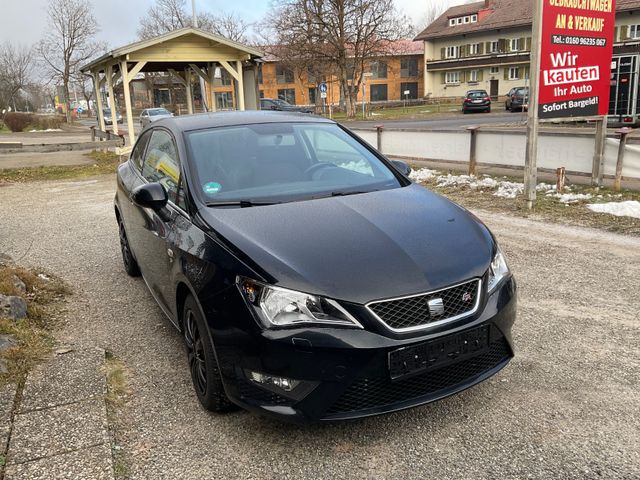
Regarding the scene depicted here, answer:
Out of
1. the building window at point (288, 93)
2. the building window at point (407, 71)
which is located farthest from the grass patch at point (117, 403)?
the building window at point (288, 93)

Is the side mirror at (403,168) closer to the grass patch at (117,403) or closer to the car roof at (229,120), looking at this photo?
the car roof at (229,120)

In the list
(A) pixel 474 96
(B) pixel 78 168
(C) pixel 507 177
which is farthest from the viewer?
(A) pixel 474 96

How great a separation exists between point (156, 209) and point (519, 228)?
511cm

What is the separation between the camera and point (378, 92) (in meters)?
68.2

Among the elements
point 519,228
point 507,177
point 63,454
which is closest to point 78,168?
point 507,177

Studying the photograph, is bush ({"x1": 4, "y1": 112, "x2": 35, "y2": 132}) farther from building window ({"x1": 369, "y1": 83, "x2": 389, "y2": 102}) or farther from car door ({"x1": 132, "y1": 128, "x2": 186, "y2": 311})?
car door ({"x1": 132, "y1": 128, "x2": 186, "y2": 311})

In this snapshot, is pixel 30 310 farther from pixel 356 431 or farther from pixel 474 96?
pixel 474 96

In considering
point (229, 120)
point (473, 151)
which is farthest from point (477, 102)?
point (229, 120)

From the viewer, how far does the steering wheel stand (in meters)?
4.02

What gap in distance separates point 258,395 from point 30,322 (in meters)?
2.56

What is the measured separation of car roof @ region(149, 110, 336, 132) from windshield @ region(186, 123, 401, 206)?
81 mm

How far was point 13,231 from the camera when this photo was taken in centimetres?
818

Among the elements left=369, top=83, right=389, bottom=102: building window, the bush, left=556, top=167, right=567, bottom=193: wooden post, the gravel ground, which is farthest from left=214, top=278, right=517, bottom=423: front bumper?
left=369, top=83, right=389, bottom=102: building window

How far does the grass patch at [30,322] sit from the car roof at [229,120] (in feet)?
5.97
